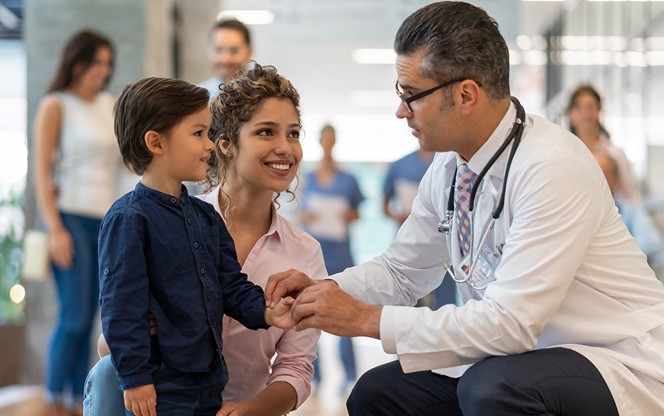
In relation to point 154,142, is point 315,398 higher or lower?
lower

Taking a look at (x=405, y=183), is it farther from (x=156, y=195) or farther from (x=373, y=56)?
(x=373, y=56)

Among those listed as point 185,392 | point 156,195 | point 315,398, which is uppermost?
point 156,195

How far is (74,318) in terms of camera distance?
12.6 feet

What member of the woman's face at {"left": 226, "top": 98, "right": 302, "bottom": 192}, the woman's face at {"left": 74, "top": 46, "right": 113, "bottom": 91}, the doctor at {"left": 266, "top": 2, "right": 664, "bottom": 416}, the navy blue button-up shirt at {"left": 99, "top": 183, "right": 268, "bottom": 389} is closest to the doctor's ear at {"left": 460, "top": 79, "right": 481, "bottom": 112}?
the doctor at {"left": 266, "top": 2, "right": 664, "bottom": 416}

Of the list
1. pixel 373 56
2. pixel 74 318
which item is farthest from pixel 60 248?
pixel 373 56

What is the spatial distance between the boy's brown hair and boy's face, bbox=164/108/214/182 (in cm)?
1

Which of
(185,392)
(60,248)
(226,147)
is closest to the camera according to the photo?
(185,392)

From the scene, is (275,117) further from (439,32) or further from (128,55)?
(128,55)

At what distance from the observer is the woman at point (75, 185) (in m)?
3.85

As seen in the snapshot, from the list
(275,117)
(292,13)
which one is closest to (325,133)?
(292,13)

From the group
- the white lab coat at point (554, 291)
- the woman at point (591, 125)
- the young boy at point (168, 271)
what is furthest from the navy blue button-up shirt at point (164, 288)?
the woman at point (591, 125)

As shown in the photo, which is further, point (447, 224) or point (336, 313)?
point (447, 224)

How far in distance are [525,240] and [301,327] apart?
469 mm

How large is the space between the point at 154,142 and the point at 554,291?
2.74ft
